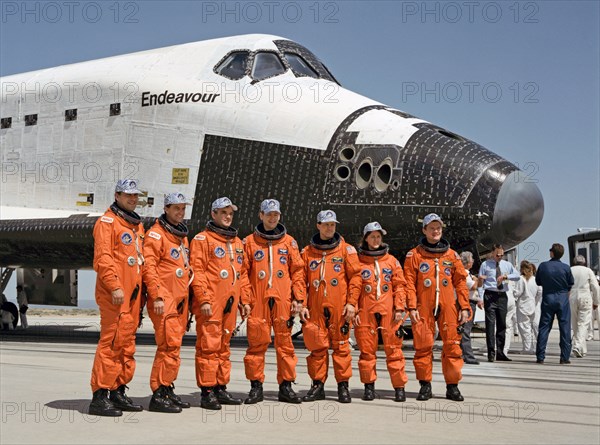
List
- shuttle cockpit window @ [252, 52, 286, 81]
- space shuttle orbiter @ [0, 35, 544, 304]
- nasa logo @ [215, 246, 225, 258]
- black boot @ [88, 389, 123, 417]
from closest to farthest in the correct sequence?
black boot @ [88, 389, 123, 417]
nasa logo @ [215, 246, 225, 258]
space shuttle orbiter @ [0, 35, 544, 304]
shuttle cockpit window @ [252, 52, 286, 81]

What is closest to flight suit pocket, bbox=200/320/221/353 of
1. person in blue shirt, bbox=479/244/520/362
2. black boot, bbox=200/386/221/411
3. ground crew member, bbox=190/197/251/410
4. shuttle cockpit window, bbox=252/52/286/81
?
ground crew member, bbox=190/197/251/410

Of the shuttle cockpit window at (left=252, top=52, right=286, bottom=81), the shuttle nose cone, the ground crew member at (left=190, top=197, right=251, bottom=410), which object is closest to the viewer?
the ground crew member at (left=190, top=197, right=251, bottom=410)

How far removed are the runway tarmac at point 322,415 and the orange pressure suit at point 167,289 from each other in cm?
38

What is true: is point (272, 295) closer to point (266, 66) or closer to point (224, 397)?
point (224, 397)

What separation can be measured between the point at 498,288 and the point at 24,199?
8121 mm

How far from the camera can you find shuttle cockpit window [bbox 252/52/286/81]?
12.0 m

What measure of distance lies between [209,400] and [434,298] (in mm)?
2236

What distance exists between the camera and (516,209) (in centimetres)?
980

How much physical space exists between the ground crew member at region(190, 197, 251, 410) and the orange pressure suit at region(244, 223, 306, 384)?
0.43 ft

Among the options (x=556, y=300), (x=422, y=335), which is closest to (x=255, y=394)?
(x=422, y=335)

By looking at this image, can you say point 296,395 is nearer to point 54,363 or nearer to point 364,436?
point 364,436

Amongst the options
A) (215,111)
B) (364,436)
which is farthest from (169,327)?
(215,111)

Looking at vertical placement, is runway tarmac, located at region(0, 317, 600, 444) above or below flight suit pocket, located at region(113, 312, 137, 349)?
below

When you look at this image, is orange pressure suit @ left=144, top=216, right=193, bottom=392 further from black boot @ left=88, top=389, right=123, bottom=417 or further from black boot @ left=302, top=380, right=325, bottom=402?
black boot @ left=302, top=380, right=325, bottom=402
